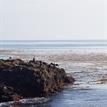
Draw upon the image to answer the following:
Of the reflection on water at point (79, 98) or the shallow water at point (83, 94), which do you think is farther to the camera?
the shallow water at point (83, 94)

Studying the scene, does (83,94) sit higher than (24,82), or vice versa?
(24,82)

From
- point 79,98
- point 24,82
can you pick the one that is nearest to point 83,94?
point 79,98

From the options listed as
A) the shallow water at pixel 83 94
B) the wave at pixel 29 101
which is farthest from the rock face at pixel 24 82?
the shallow water at pixel 83 94

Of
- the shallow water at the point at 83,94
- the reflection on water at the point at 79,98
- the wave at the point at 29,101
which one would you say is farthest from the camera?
the shallow water at the point at 83,94

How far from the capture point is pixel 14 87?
41.1 meters

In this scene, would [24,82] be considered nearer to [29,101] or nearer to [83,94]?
[29,101]

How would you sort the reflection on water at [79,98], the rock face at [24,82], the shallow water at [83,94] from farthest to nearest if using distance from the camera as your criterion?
1. the rock face at [24,82]
2. the shallow water at [83,94]
3. the reflection on water at [79,98]

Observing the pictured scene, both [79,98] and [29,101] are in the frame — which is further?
[79,98]

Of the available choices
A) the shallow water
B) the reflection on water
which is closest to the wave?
the shallow water

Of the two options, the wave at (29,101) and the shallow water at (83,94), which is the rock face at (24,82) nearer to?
the wave at (29,101)

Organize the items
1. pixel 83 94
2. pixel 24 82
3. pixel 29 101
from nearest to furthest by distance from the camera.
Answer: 1. pixel 29 101
2. pixel 24 82
3. pixel 83 94

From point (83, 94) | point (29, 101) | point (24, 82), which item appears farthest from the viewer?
point (83, 94)

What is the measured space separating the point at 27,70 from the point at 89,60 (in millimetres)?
38191

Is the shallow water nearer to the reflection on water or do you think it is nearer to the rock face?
the reflection on water
